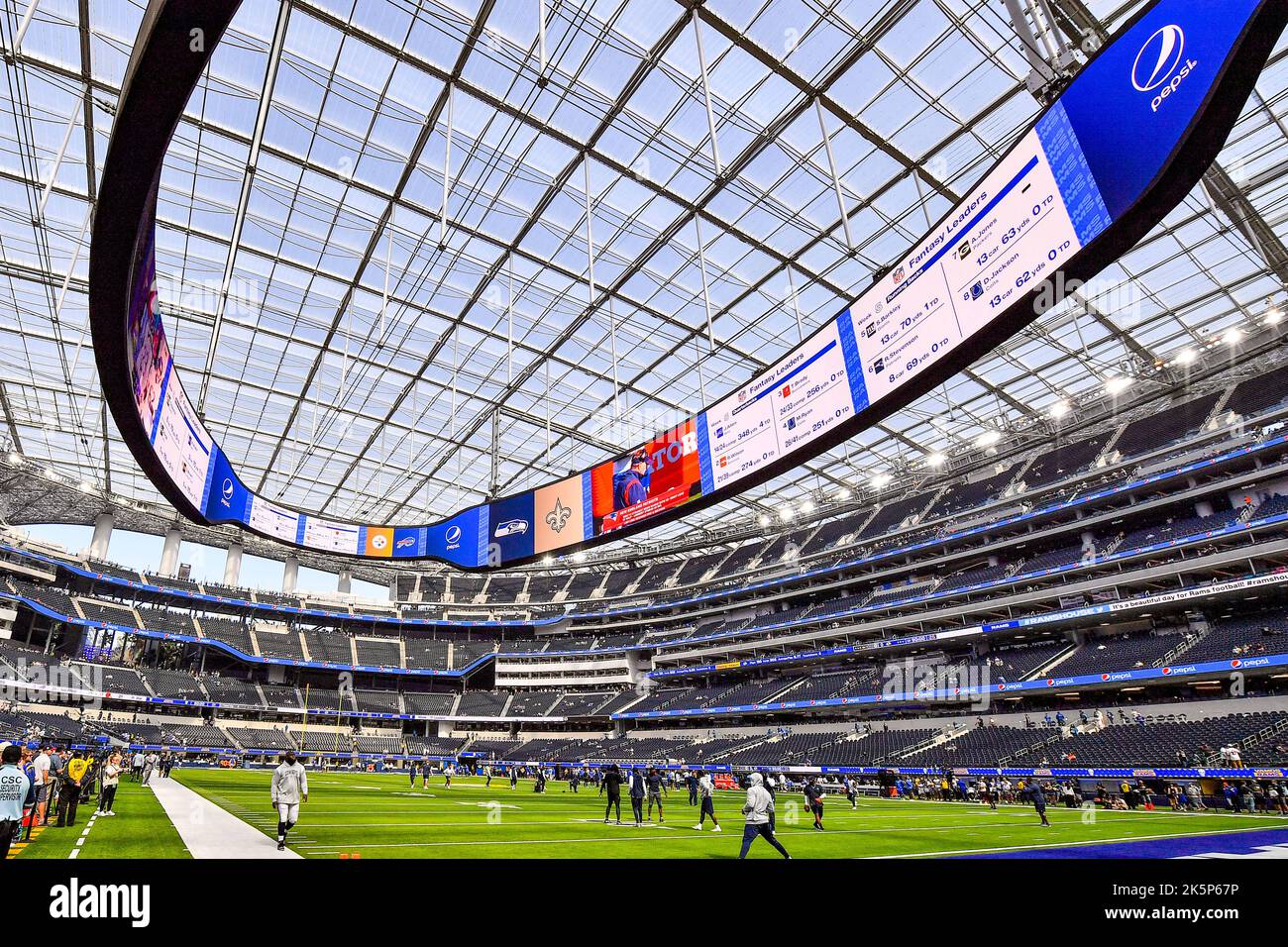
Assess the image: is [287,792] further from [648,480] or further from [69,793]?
[648,480]

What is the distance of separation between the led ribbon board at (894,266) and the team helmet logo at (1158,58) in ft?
0.05

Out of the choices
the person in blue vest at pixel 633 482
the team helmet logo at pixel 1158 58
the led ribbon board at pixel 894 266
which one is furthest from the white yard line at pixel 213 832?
the team helmet logo at pixel 1158 58

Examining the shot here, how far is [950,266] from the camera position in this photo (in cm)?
838

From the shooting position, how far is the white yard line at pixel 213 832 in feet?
27.7

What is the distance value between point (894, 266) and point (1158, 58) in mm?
3698

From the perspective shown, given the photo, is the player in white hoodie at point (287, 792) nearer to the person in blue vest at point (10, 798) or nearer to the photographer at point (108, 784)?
the person in blue vest at point (10, 798)

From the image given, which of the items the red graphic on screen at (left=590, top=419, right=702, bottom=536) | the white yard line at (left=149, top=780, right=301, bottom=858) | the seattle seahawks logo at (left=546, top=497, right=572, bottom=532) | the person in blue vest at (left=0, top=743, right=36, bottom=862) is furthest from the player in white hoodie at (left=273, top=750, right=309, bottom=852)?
the red graphic on screen at (left=590, top=419, right=702, bottom=536)

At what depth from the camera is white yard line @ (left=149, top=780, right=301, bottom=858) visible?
845 cm

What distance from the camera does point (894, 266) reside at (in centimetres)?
940
